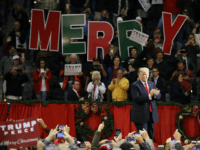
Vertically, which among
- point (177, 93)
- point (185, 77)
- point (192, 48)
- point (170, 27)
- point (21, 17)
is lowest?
point (177, 93)

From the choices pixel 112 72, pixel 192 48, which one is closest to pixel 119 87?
pixel 112 72

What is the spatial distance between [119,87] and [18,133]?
6.56 metres

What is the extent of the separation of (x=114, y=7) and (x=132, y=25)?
4.77 feet

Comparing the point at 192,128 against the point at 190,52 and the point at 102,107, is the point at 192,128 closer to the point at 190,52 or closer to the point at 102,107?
the point at 102,107

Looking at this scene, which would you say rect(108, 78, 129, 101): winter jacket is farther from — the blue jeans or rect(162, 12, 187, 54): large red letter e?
rect(162, 12, 187, 54): large red letter e

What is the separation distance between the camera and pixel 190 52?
14914mm

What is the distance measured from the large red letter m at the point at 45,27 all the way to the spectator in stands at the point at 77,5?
656 mm

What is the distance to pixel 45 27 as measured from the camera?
1653 cm

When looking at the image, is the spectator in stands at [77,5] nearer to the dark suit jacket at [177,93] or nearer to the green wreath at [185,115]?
the dark suit jacket at [177,93]

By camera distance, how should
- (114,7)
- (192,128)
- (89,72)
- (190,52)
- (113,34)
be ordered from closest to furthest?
(192,128)
(89,72)
(190,52)
(113,34)
(114,7)

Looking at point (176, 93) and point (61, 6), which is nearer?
point (176, 93)

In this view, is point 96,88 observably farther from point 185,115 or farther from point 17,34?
point 17,34

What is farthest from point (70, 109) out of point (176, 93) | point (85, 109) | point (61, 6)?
point (61, 6)

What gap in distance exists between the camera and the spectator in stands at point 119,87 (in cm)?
1220
